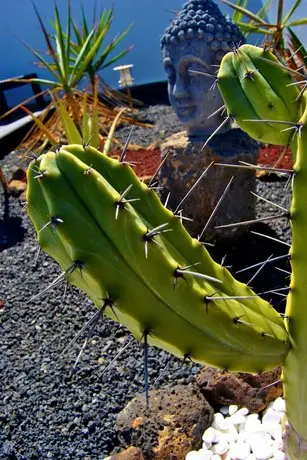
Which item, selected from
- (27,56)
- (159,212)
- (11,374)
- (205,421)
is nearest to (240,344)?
(159,212)

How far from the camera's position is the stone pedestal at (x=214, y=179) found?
288 cm

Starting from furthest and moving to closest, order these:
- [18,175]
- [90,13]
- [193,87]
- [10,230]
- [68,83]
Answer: [90,13]
[68,83]
[18,175]
[10,230]
[193,87]

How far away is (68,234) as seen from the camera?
1029 mm

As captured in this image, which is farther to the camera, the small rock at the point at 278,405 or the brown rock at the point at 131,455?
the small rock at the point at 278,405

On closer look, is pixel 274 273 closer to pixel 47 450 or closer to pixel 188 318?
pixel 47 450

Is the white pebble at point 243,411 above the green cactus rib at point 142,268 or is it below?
below

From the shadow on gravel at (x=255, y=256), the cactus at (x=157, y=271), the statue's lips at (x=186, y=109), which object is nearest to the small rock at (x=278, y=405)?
the cactus at (x=157, y=271)

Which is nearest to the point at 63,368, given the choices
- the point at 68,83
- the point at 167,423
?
the point at 167,423

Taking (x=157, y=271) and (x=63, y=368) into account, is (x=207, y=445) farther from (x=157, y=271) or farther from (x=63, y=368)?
(x=157, y=271)

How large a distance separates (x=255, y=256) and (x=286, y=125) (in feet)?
5.04

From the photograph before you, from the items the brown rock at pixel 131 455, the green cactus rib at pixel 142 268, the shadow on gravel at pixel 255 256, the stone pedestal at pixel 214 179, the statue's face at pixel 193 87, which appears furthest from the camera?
the statue's face at pixel 193 87

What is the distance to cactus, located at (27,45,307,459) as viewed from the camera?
104 centimetres

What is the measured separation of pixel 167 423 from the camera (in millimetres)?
1829

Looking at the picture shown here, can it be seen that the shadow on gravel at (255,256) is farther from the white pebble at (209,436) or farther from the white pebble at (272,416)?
the white pebble at (209,436)
